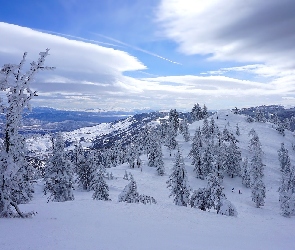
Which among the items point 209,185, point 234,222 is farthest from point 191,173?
point 234,222

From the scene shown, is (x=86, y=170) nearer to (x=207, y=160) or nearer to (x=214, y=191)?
(x=214, y=191)

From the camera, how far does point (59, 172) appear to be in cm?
4375

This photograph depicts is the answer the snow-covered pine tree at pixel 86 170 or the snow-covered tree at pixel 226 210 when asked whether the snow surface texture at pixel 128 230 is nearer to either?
the snow-covered tree at pixel 226 210

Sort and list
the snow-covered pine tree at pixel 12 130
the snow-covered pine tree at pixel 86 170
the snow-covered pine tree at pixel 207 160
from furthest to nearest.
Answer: the snow-covered pine tree at pixel 207 160, the snow-covered pine tree at pixel 86 170, the snow-covered pine tree at pixel 12 130

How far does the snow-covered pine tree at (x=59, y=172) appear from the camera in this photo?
43312mm

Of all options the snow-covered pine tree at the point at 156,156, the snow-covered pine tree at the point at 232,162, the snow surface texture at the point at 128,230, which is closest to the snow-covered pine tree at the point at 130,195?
the snow surface texture at the point at 128,230

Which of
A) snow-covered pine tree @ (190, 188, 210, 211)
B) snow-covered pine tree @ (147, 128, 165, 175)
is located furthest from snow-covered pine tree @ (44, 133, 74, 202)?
snow-covered pine tree @ (147, 128, 165, 175)

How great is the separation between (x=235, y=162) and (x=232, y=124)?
77.9 meters

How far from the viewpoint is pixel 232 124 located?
6275 inches

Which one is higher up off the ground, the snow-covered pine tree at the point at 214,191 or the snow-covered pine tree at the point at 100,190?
the snow-covered pine tree at the point at 214,191

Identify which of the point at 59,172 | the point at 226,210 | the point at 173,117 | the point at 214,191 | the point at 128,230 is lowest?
the point at 226,210

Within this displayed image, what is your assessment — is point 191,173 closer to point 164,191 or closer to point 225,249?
point 164,191

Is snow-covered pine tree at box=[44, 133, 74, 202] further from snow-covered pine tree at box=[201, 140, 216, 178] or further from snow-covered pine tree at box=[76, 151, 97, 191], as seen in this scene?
snow-covered pine tree at box=[201, 140, 216, 178]

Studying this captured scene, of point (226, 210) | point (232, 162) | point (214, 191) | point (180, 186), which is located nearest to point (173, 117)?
point (232, 162)
